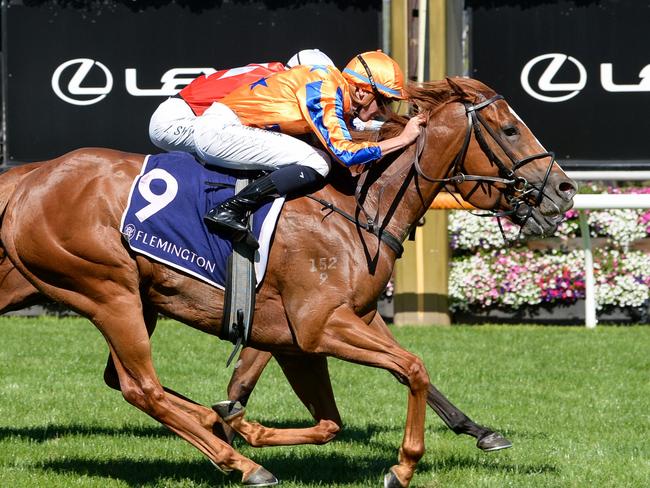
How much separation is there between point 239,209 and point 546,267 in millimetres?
5429

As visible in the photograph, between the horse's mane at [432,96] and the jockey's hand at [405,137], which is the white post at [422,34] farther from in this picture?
the jockey's hand at [405,137]

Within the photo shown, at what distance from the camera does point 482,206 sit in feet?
17.1

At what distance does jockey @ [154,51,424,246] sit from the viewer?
4926 mm

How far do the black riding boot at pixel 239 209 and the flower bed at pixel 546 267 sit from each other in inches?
199

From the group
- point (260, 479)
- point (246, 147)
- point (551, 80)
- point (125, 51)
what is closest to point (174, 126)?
point (246, 147)

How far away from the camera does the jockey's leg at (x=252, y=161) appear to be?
4.96 meters

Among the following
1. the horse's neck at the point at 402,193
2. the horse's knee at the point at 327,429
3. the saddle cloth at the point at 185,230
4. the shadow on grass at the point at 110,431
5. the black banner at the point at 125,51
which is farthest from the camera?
the black banner at the point at 125,51

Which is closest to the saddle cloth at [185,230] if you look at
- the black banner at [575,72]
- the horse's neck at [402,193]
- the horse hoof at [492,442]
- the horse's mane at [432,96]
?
the horse's neck at [402,193]

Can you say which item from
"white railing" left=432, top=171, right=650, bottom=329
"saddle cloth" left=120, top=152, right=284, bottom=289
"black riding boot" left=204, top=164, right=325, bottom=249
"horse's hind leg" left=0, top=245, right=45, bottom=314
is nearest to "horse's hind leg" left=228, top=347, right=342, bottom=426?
"saddle cloth" left=120, top=152, right=284, bottom=289

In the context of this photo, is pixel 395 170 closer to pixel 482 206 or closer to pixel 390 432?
pixel 482 206

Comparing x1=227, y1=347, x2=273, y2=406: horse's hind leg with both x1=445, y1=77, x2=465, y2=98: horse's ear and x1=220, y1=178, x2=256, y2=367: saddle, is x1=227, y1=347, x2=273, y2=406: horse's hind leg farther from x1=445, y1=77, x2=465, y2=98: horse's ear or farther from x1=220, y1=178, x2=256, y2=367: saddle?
x1=445, y1=77, x2=465, y2=98: horse's ear

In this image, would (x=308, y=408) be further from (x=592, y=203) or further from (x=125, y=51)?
(x=125, y=51)

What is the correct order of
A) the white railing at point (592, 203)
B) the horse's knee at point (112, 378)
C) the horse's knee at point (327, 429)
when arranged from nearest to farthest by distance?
the horse's knee at point (327, 429), the horse's knee at point (112, 378), the white railing at point (592, 203)

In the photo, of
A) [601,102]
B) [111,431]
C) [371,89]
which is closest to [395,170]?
[371,89]
